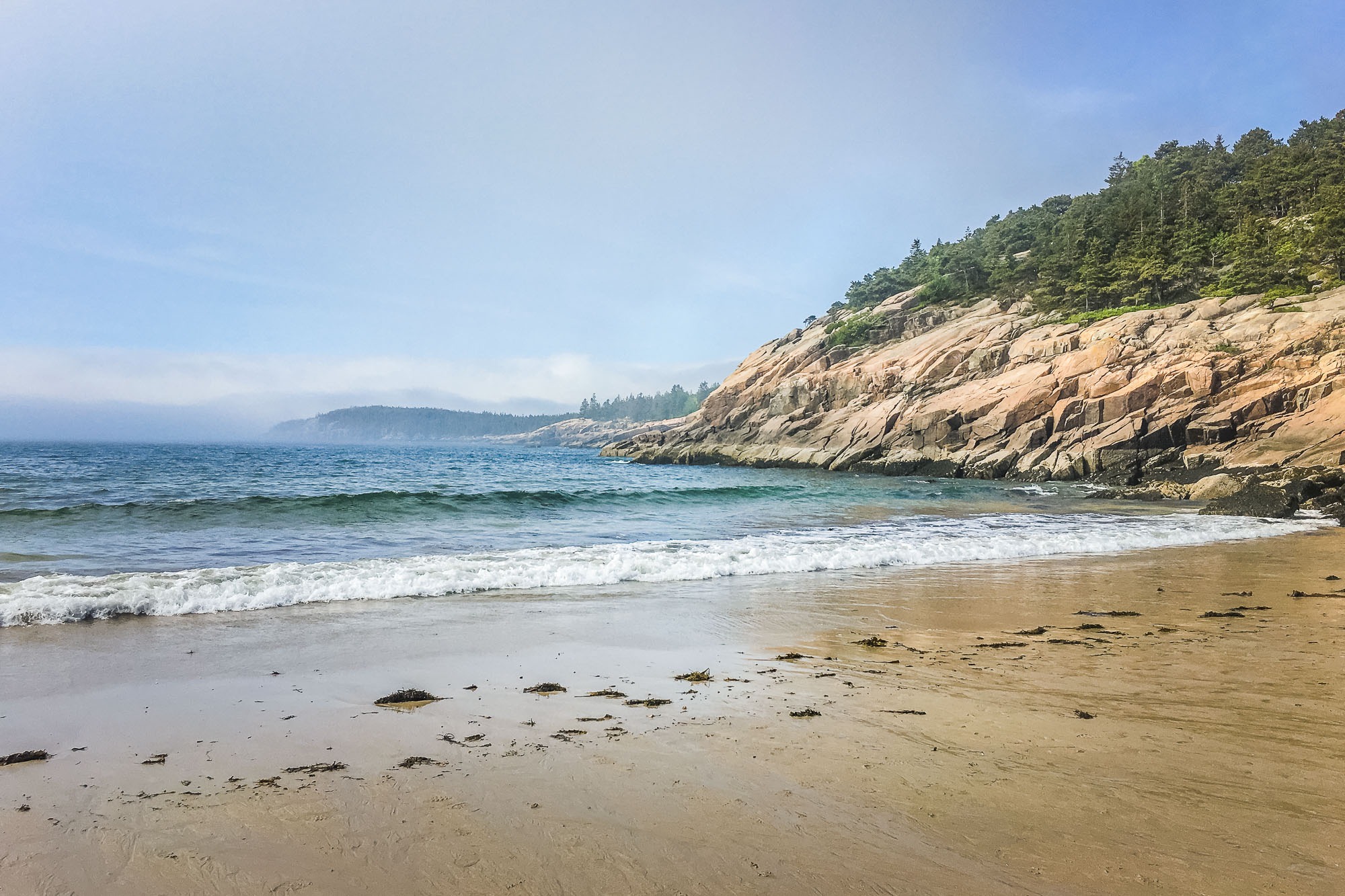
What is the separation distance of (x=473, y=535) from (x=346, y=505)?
894cm

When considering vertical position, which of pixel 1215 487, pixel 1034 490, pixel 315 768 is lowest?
pixel 315 768

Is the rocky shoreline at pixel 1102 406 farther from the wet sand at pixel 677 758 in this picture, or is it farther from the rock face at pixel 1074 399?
the wet sand at pixel 677 758

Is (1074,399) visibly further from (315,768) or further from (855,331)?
(315,768)

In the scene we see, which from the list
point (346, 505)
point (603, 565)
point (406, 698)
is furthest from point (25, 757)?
point (346, 505)

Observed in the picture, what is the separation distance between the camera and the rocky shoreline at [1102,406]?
29.7m

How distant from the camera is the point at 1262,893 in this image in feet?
9.26

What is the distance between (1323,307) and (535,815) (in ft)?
164

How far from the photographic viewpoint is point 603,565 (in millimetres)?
12875

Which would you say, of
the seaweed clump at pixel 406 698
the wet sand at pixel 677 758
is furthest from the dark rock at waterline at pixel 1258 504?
the seaweed clump at pixel 406 698

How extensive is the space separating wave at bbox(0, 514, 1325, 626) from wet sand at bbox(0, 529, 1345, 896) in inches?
38.8

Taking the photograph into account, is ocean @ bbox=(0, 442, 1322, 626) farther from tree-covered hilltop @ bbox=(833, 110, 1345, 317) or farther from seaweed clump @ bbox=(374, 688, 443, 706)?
tree-covered hilltop @ bbox=(833, 110, 1345, 317)

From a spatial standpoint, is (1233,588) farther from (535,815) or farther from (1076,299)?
(1076,299)

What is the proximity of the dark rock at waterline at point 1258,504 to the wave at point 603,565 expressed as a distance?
0.92 metres

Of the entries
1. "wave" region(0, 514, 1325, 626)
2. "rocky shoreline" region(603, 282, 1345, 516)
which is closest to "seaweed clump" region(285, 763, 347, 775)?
"wave" region(0, 514, 1325, 626)
